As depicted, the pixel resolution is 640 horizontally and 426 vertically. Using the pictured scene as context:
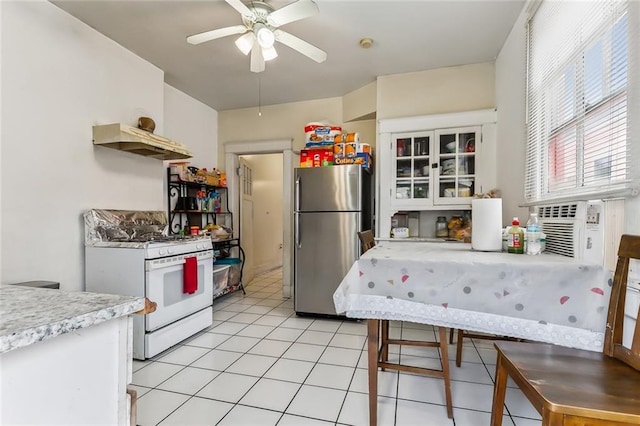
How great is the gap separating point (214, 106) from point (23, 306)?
4189 mm

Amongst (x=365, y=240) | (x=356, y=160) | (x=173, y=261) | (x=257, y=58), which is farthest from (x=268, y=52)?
(x=173, y=261)

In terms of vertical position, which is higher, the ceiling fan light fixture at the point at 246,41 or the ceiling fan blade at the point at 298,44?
the ceiling fan light fixture at the point at 246,41

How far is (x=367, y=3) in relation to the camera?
7.34ft

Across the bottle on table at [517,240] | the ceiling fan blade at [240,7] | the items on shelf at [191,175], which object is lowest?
the bottle on table at [517,240]

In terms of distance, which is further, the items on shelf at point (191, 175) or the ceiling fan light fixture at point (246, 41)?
the items on shelf at point (191, 175)

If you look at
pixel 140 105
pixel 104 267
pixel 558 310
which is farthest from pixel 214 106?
pixel 558 310

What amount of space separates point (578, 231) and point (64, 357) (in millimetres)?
1890

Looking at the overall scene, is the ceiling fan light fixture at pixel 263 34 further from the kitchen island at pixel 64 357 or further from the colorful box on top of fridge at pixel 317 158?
the kitchen island at pixel 64 357

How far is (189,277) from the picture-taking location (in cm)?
262

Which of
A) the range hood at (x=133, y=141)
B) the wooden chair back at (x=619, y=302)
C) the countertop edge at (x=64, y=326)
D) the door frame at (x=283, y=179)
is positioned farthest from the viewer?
the door frame at (x=283, y=179)

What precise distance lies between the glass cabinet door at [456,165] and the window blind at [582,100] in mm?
906

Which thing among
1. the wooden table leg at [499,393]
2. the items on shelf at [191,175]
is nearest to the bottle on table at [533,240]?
the wooden table leg at [499,393]

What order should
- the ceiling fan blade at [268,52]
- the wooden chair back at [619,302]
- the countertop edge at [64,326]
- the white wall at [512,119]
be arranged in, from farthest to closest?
the white wall at [512,119] < the ceiling fan blade at [268,52] < the wooden chair back at [619,302] < the countertop edge at [64,326]

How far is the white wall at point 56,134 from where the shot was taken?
80.2 inches
